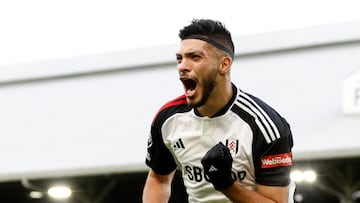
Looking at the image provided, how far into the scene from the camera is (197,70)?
164 inches

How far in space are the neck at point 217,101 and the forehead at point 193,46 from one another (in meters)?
0.27

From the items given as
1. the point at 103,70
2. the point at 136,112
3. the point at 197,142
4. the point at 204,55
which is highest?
the point at 103,70

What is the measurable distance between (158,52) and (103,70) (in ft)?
3.97

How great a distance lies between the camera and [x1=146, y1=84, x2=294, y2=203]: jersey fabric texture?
4.27 metres

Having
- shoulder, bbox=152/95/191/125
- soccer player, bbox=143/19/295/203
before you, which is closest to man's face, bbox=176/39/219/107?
soccer player, bbox=143/19/295/203

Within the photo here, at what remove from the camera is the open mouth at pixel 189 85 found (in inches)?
165

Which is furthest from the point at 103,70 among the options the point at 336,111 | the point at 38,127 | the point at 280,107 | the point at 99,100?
the point at 336,111

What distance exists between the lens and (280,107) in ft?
40.9

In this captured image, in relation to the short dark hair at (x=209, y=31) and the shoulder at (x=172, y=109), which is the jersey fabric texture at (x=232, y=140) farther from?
the short dark hair at (x=209, y=31)

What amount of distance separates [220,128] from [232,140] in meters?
0.14

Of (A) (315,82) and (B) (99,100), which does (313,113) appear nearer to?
(A) (315,82)

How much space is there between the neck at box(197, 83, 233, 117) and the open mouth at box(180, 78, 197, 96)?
6.8 inches

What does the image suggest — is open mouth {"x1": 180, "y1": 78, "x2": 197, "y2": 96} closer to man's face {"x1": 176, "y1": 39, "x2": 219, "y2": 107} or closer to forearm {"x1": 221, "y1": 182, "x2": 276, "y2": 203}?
man's face {"x1": 176, "y1": 39, "x2": 219, "y2": 107}

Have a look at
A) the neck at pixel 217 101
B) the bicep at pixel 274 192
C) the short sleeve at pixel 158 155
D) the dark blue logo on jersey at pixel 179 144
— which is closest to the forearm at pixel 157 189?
the short sleeve at pixel 158 155
